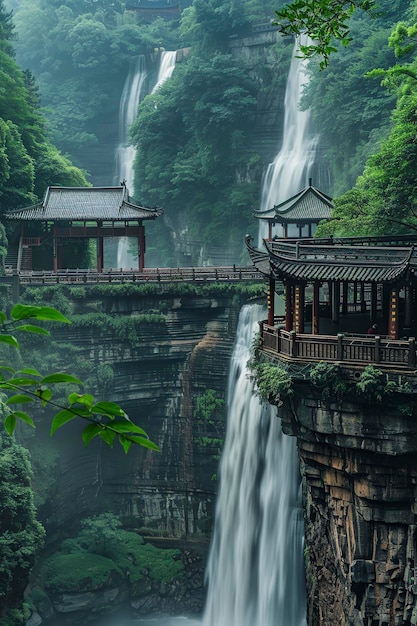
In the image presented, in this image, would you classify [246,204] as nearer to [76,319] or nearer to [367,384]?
[76,319]

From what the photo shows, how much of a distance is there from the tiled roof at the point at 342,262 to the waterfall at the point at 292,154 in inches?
1247

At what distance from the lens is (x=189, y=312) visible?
40125 millimetres

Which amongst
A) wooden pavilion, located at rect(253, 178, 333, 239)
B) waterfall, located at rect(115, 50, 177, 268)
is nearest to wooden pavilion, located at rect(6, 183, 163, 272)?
wooden pavilion, located at rect(253, 178, 333, 239)

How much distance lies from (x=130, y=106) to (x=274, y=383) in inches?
2255

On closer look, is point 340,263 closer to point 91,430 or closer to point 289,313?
point 289,313

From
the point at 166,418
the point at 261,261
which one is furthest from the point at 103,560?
the point at 261,261

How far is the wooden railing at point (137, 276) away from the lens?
1582 inches

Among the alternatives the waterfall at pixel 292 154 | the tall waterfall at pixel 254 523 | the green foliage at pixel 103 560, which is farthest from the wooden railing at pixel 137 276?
the waterfall at pixel 292 154

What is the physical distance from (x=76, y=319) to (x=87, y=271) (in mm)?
3686

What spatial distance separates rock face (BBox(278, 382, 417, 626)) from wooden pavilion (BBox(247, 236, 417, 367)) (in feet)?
3.52

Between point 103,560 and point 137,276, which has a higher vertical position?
point 137,276

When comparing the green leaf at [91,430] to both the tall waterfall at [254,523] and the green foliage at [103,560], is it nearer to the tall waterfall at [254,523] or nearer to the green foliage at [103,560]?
the tall waterfall at [254,523]

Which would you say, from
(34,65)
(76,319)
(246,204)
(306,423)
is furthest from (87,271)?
(34,65)

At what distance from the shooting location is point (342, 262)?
21.1 meters
